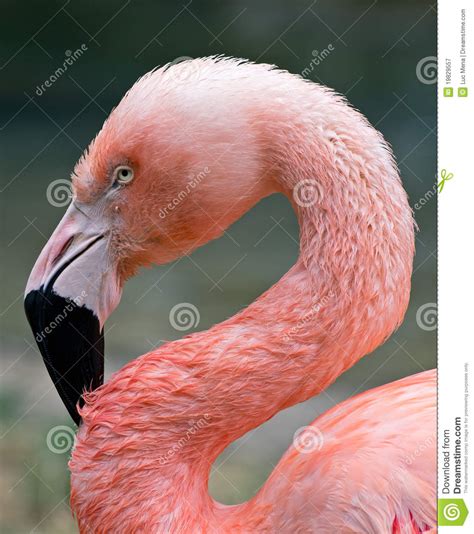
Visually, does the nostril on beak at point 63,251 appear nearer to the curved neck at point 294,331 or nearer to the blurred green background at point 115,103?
the curved neck at point 294,331

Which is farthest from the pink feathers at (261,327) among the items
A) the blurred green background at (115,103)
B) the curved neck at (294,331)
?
the blurred green background at (115,103)

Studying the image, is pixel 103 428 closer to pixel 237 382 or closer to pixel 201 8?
pixel 237 382

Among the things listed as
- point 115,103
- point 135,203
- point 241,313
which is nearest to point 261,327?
point 241,313

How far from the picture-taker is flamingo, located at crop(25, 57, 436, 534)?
1389 millimetres

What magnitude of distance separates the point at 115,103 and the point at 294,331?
1.08 metres

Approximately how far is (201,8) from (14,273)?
5.34 ft

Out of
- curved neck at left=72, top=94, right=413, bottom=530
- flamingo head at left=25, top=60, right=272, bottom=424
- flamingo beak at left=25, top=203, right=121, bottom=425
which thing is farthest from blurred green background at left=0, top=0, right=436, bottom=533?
flamingo beak at left=25, top=203, right=121, bottom=425

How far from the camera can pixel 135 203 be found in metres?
1.48

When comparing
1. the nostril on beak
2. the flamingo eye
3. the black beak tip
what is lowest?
the black beak tip

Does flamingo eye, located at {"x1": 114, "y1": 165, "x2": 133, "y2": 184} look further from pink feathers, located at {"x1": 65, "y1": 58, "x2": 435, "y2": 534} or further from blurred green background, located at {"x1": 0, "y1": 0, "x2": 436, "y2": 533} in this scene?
blurred green background, located at {"x1": 0, "y1": 0, "x2": 436, "y2": 533}

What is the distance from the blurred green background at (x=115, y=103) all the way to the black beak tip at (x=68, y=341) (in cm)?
80

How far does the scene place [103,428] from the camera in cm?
144

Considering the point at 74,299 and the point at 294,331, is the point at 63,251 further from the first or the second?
the point at 294,331

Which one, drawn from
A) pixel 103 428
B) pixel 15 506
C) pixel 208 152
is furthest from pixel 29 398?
pixel 208 152
